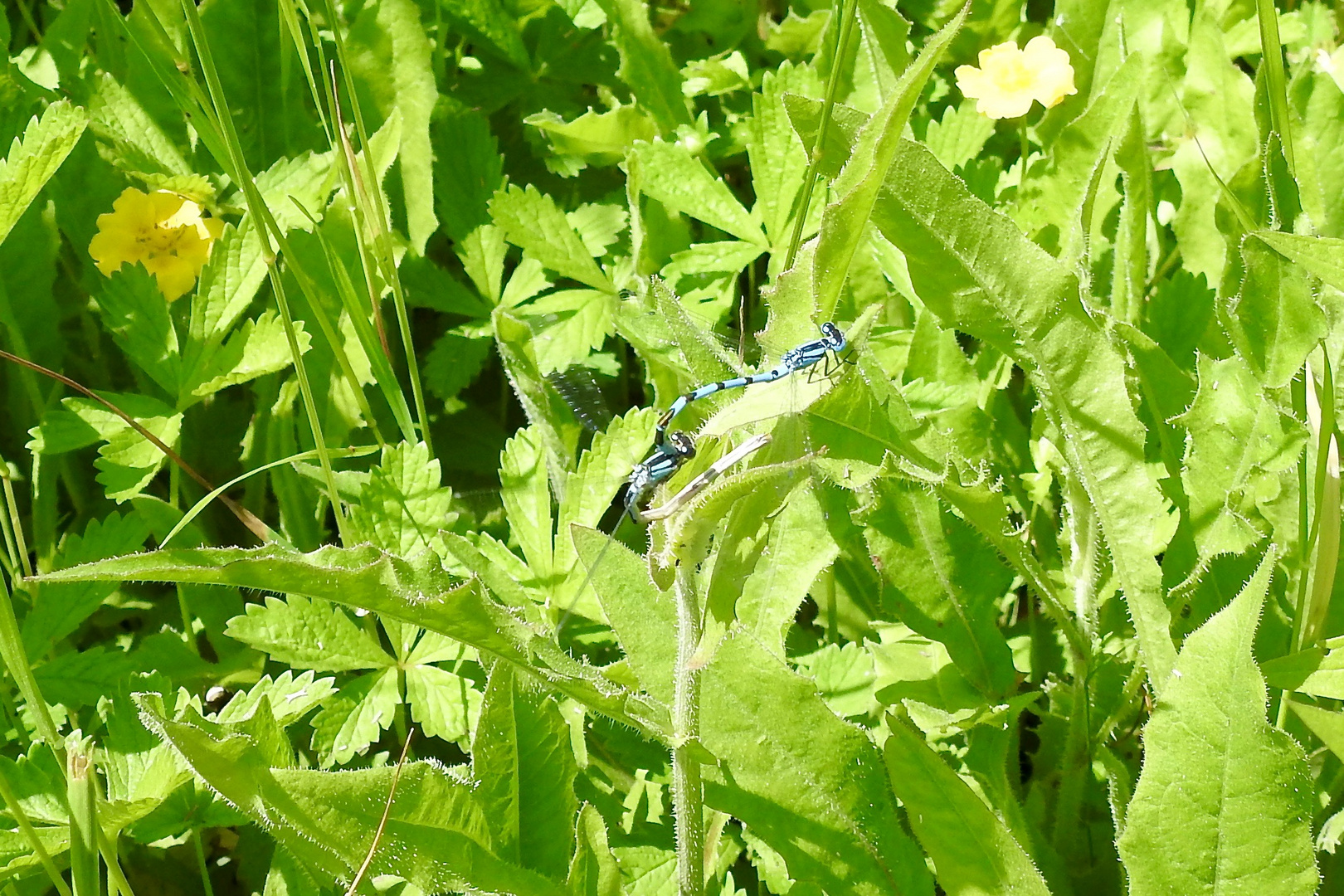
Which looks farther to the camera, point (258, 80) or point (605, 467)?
point (258, 80)

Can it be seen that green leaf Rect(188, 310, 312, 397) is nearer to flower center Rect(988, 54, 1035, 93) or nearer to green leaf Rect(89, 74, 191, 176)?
green leaf Rect(89, 74, 191, 176)

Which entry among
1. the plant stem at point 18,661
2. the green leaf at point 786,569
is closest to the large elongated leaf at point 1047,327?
the green leaf at point 786,569

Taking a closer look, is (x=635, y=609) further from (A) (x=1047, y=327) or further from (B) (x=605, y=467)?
(A) (x=1047, y=327)

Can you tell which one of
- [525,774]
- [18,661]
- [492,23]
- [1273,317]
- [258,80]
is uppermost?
[492,23]

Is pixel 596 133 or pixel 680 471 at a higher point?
pixel 596 133

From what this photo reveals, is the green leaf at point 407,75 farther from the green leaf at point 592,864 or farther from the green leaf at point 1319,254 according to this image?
the green leaf at point 1319,254

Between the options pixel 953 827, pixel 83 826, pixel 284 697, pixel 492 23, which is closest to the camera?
pixel 83 826

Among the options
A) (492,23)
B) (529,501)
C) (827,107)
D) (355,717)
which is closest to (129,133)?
(492,23)

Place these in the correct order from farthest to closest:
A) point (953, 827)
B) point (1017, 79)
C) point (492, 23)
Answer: point (492, 23) → point (1017, 79) → point (953, 827)
